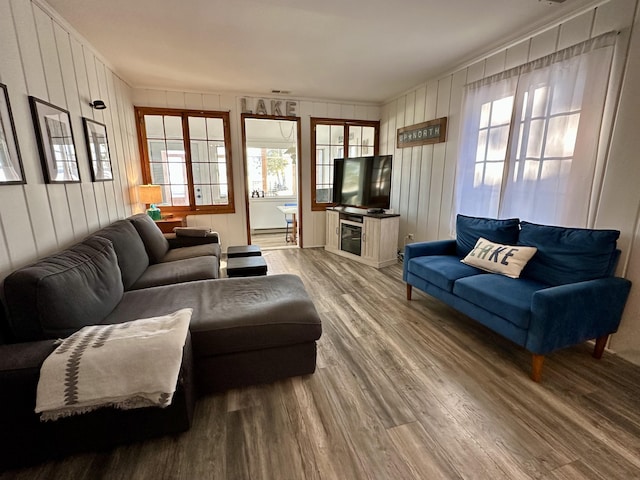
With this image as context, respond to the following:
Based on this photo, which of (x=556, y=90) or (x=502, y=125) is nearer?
(x=556, y=90)

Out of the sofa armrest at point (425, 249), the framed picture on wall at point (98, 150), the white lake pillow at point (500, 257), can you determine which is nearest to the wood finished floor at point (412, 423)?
the white lake pillow at point (500, 257)

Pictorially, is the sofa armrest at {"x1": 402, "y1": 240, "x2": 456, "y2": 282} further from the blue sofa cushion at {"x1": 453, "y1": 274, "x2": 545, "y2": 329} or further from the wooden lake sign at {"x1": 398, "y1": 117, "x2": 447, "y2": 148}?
the wooden lake sign at {"x1": 398, "y1": 117, "x2": 447, "y2": 148}

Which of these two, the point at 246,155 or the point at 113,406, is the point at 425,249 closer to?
the point at 113,406

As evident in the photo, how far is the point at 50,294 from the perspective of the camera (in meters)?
1.38

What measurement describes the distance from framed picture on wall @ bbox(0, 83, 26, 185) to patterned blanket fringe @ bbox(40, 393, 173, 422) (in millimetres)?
1281

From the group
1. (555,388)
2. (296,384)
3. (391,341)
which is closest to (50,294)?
(296,384)

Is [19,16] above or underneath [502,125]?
above

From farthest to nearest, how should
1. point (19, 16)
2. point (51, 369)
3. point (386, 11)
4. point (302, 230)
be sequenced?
point (302, 230), point (386, 11), point (19, 16), point (51, 369)

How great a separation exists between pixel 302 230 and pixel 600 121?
3.99 meters

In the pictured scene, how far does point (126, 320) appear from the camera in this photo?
1704 millimetres

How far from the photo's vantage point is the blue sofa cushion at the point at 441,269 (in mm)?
2510

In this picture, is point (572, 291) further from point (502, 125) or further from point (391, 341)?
point (502, 125)

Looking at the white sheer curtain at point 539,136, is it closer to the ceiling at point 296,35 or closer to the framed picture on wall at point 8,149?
the ceiling at point 296,35

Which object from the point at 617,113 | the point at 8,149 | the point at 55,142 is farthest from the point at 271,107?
the point at 617,113
